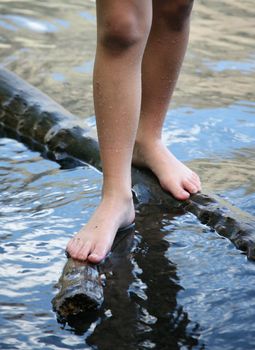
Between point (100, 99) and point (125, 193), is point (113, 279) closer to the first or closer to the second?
point (125, 193)

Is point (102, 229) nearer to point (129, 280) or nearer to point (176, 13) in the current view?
point (129, 280)

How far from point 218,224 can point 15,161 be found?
1102mm

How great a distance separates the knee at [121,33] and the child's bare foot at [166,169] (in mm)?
613

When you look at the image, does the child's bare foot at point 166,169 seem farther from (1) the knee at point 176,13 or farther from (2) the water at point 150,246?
(1) the knee at point 176,13

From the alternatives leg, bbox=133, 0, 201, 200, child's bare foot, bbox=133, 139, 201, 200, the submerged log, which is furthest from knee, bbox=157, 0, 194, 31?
the submerged log

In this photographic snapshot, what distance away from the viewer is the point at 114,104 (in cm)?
264

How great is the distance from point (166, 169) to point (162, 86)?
1.01ft

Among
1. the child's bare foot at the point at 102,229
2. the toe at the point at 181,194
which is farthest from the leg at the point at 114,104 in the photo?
the toe at the point at 181,194

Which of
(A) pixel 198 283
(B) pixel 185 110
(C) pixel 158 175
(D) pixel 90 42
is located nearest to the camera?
(A) pixel 198 283

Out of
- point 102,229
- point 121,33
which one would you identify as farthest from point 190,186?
point 121,33

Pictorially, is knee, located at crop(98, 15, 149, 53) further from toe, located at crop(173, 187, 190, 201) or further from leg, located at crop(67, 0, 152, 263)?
toe, located at crop(173, 187, 190, 201)

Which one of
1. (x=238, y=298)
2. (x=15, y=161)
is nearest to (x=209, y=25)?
(x=15, y=161)

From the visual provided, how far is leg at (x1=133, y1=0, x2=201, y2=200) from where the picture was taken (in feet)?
9.64

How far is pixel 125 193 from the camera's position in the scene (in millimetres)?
2764
